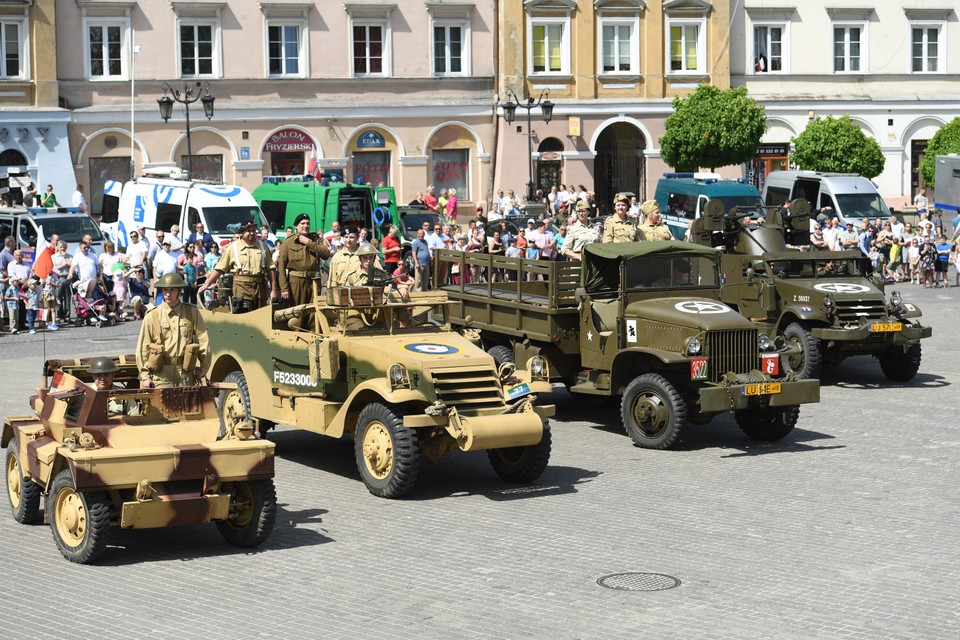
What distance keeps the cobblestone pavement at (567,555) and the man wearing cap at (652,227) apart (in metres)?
3.62

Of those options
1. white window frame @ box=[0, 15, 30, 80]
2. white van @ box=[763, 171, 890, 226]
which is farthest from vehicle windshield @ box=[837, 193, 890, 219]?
white window frame @ box=[0, 15, 30, 80]

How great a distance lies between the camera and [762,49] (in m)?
53.5

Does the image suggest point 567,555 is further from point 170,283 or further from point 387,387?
point 170,283

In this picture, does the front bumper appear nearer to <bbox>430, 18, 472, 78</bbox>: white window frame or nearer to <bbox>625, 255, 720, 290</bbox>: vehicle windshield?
<bbox>625, 255, 720, 290</bbox>: vehicle windshield

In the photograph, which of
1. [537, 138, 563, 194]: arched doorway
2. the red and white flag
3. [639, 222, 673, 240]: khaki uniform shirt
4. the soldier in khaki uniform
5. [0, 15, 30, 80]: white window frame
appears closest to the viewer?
the soldier in khaki uniform

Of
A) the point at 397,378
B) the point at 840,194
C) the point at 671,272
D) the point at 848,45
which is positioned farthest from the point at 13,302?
the point at 848,45

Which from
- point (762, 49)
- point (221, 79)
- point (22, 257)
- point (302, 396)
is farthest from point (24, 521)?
point (762, 49)

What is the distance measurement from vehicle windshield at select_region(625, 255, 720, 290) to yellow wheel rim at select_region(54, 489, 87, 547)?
7395 millimetres

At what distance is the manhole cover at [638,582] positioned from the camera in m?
11.3

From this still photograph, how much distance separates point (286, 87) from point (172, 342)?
34588 millimetres

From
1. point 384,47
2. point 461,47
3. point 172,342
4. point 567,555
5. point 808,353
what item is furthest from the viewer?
point 461,47

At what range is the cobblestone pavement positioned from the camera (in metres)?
10.5

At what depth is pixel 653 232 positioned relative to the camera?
20375 millimetres

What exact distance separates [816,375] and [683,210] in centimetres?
1990
